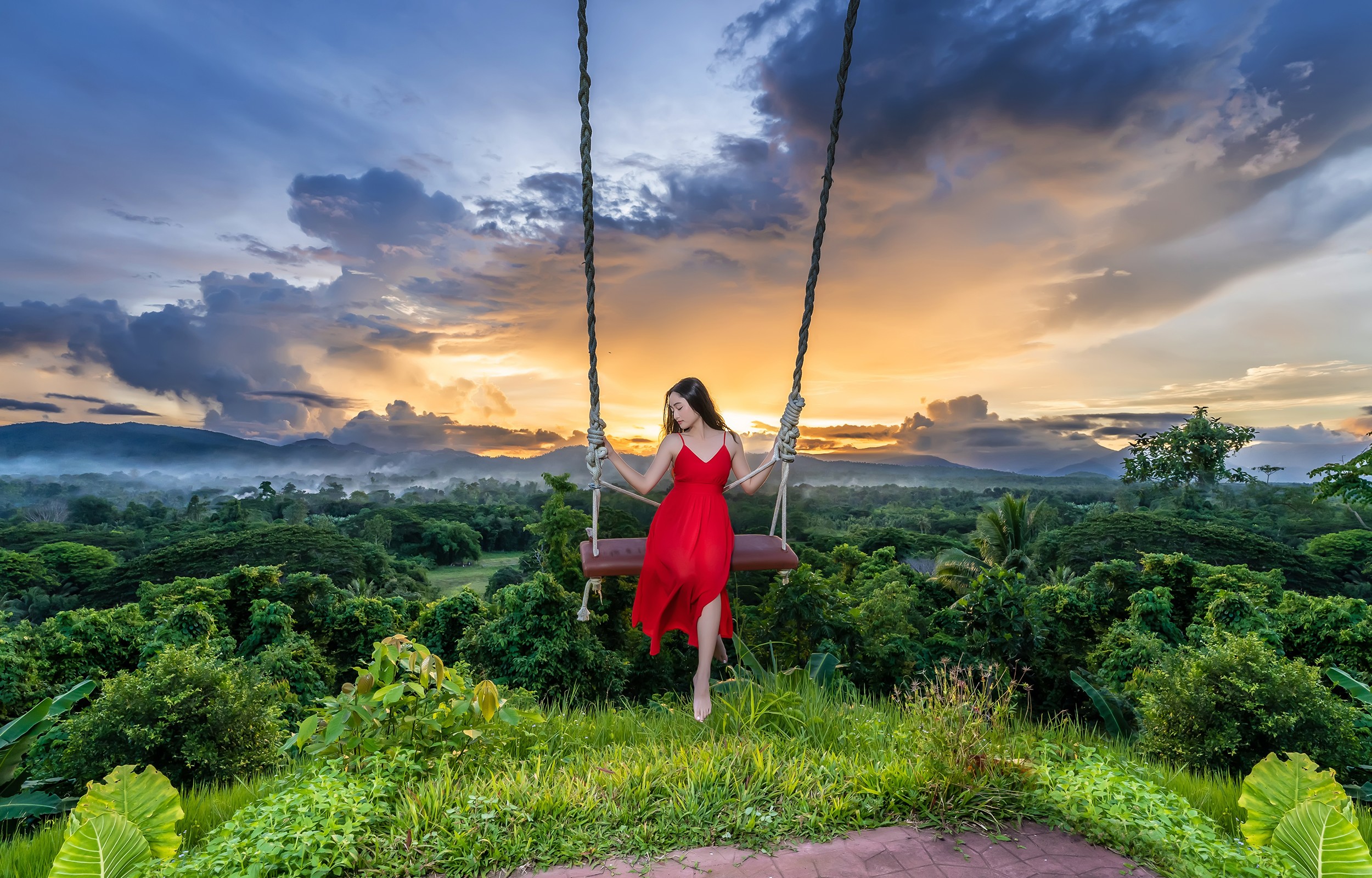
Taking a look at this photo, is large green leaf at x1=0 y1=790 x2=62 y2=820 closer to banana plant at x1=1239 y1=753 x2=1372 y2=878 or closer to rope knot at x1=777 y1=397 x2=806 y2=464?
rope knot at x1=777 y1=397 x2=806 y2=464

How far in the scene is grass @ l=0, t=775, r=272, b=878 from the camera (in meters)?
3.04

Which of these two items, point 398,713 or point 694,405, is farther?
point 694,405

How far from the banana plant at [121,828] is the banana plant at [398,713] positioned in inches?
20.8

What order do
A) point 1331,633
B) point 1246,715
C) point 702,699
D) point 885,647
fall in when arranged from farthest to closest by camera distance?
point 885,647
point 1331,633
point 1246,715
point 702,699

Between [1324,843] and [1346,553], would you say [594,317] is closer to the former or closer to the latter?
[1324,843]

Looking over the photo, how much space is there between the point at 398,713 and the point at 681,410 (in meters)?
2.40

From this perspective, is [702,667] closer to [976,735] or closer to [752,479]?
[752,479]

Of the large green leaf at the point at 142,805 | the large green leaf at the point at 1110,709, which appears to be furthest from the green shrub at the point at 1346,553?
the large green leaf at the point at 142,805

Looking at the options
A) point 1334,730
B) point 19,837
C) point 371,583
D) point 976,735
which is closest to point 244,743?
point 19,837

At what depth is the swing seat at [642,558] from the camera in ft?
14.0

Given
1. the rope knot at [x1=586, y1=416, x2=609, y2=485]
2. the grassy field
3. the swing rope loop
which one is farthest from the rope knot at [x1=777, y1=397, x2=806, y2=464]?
the grassy field

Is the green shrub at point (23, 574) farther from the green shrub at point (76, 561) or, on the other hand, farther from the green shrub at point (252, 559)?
the green shrub at point (252, 559)

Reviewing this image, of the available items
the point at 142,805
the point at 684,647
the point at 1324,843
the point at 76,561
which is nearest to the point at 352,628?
the point at 684,647

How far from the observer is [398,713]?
Answer: 11.4 feet
